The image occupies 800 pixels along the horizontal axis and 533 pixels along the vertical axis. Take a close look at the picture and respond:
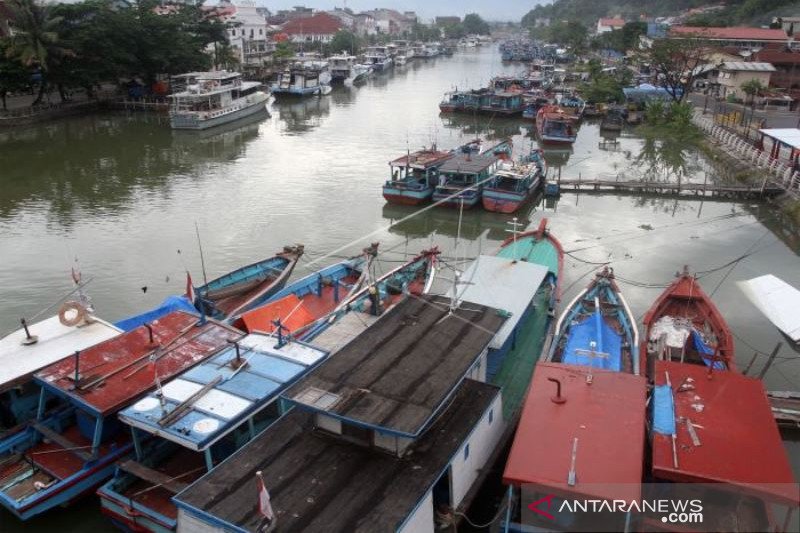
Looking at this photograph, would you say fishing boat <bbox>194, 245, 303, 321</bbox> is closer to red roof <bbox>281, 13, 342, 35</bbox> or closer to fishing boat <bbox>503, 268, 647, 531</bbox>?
fishing boat <bbox>503, 268, 647, 531</bbox>

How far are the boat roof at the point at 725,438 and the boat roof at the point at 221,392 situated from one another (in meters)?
6.21

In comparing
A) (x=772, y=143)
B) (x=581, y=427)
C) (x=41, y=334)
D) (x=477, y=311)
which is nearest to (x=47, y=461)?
(x=41, y=334)

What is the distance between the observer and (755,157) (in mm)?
32562

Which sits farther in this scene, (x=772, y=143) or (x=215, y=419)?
(x=772, y=143)

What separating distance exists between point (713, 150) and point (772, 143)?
4.80 m

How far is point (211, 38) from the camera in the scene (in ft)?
210

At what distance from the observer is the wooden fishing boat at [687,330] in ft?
43.5

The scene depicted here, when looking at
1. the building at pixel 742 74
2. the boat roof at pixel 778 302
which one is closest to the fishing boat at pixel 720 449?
the boat roof at pixel 778 302

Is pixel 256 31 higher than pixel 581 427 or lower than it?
higher

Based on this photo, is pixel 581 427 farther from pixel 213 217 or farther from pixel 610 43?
pixel 610 43

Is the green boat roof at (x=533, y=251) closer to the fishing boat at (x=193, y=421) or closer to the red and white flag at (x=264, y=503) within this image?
the fishing boat at (x=193, y=421)

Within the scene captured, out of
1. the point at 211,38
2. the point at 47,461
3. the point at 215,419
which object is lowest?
the point at 47,461

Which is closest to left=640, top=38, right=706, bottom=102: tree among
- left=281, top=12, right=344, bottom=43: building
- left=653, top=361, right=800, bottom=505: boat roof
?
left=653, top=361, right=800, bottom=505: boat roof

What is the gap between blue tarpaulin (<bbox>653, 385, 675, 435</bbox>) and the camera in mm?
9148
